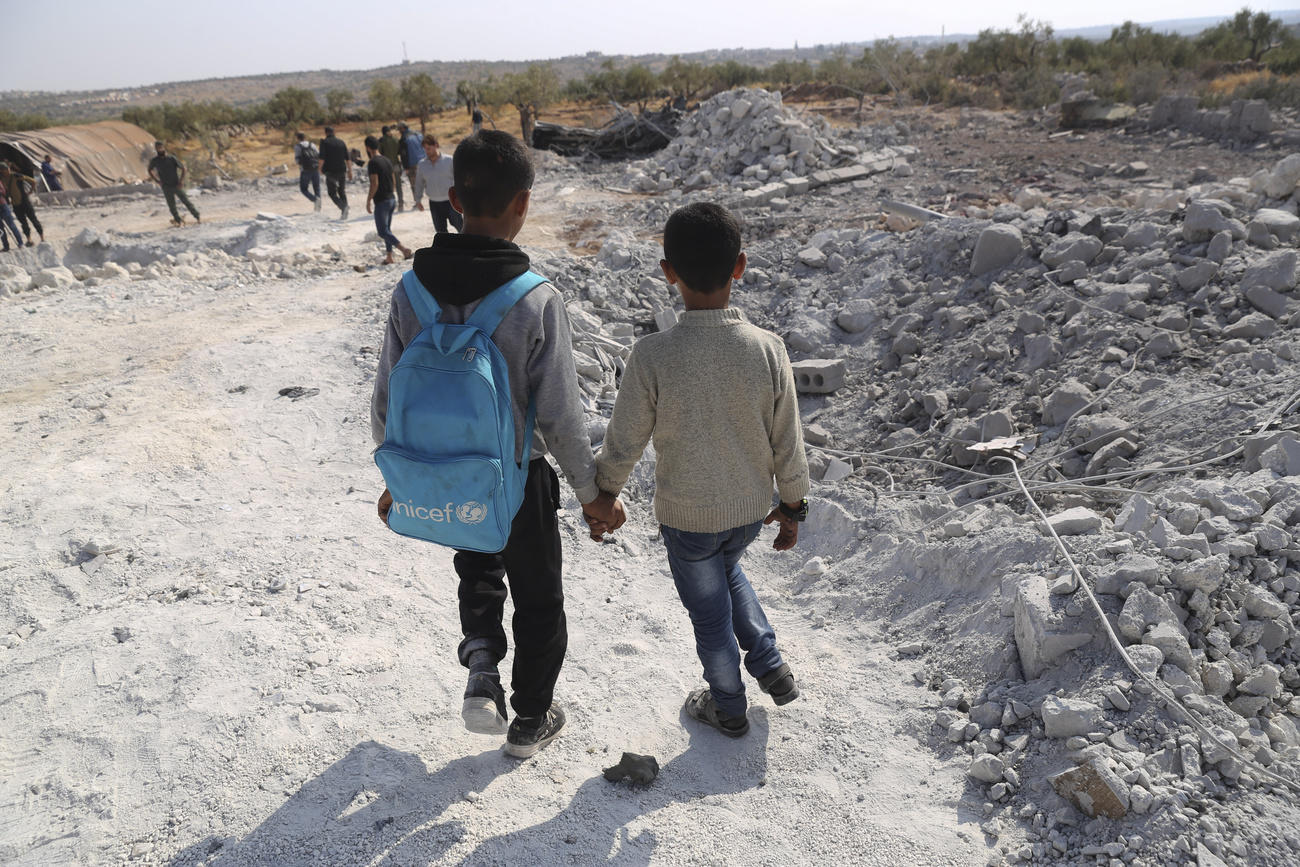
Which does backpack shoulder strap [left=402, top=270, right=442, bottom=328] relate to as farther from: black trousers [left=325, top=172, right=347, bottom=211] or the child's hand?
black trousers [left=325, top=172, right=347, bottom=211]

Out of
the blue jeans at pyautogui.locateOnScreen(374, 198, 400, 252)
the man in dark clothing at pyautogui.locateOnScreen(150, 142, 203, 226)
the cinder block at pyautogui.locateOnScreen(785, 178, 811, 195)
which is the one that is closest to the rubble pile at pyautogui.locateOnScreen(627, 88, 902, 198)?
the cinder block at pyautogui.locateOnScreen(785, 178, 811, 195)

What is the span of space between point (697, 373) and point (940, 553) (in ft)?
6.24

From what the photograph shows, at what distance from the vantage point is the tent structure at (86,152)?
1652 centimetres

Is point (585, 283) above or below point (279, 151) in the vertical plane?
below

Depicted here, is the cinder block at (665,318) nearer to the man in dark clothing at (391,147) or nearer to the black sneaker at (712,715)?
the black sneaker at (712,715)

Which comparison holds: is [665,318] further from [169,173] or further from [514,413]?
[169,173]

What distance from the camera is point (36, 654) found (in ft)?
9.05

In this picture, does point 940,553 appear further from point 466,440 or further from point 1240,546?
point 466,440

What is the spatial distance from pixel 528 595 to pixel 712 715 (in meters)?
0.88

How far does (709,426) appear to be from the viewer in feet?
6.93

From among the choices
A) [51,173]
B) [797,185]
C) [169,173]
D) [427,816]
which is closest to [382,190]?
[169,173]

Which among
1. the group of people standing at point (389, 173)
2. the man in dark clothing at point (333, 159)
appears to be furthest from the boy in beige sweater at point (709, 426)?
the man in dark clothing at point (333, 159)

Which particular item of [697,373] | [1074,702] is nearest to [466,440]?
[697,373]

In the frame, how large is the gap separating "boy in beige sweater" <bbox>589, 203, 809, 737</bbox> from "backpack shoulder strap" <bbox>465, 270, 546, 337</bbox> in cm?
35
